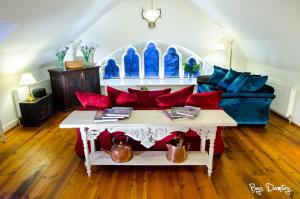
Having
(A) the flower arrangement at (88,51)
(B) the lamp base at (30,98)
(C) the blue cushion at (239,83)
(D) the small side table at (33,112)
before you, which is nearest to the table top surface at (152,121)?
(C) the blue cushion at (239,83)

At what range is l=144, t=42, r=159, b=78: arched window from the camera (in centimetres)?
576

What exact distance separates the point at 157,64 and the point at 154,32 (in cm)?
88

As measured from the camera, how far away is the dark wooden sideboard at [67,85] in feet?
14.6

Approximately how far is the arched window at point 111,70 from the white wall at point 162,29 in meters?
0.30

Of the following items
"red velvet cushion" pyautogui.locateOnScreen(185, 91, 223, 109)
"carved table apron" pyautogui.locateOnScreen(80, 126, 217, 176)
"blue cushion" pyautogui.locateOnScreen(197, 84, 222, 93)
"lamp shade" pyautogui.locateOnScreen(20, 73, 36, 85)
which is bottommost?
"carved table apron" pyautogui.locateOnScreen(80, 126, 217, 176)

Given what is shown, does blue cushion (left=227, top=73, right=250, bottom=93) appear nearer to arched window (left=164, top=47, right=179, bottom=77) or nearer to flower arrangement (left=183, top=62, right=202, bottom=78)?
flower arrangement (left=183, top=62, right=202, bottom=78)

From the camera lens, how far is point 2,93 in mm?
3527

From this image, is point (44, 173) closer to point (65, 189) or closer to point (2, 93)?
point (65, 189)

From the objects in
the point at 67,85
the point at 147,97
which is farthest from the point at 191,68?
the point at 147,97

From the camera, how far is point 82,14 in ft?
12.6

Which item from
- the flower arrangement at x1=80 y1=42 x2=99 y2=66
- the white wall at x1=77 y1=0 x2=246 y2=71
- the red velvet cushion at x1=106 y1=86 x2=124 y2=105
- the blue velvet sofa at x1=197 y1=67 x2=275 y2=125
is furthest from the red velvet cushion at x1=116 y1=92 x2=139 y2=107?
the white wall at x1=77 y1=0 x2=246 y2=71

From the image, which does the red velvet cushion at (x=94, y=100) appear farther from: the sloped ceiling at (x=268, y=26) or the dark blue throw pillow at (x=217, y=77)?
the dark blue throw pillow at (x=217, y=77)

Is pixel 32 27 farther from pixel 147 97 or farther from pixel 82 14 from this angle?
pixel 147 97

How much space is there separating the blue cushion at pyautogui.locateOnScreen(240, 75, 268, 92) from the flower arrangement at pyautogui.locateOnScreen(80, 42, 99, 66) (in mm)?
3736
